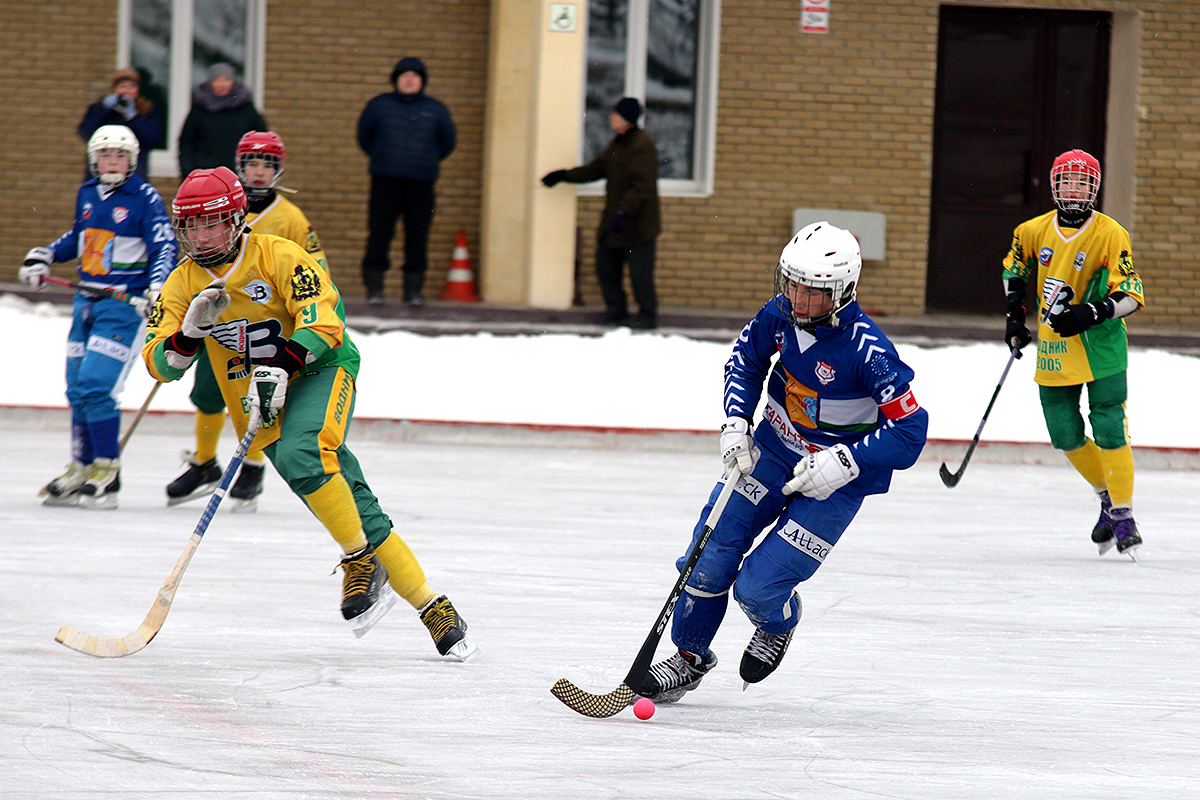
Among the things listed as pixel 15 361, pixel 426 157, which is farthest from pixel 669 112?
pixel 15 361

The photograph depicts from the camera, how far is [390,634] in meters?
5.36

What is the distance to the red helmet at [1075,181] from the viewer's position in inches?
282

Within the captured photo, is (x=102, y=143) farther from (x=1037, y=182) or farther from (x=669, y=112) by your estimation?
(x=1037, y=182)

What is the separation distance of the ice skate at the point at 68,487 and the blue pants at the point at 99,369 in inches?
2.3

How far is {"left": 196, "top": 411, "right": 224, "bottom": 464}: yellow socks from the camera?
25.5 ft

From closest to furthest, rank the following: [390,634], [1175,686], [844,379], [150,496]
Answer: [844,379] → [1175,686] → [390,634] → [150,496]

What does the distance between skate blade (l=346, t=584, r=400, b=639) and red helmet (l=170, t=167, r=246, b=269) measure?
1.28m

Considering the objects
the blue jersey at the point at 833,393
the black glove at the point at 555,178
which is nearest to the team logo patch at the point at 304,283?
the blue jersey at the point at 833,393

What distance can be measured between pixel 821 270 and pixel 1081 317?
3204 millimetres

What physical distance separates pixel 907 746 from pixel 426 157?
385 inches

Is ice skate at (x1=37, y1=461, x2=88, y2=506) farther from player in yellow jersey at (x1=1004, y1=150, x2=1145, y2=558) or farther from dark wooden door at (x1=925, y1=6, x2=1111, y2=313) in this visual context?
dark wooden door at (x1=925, y1=6, x2=1111, y2=313)

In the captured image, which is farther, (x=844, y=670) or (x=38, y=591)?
(x=38, y=591)

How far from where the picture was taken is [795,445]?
4621mm

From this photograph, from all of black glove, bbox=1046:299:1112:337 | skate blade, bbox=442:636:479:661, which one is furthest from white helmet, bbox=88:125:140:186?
black glove, bbox=1046:299:1112:337
